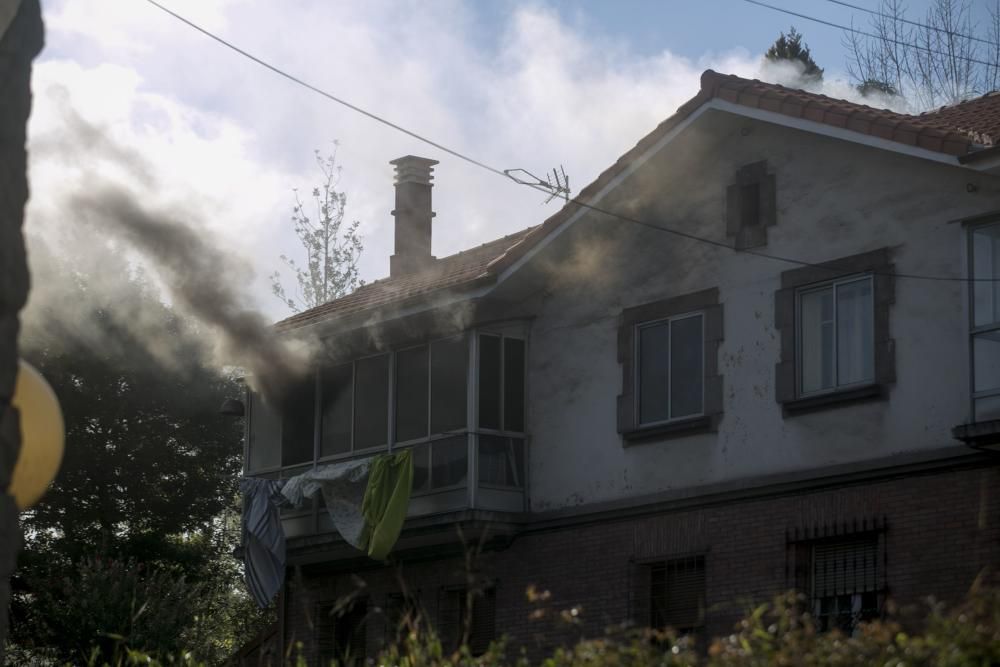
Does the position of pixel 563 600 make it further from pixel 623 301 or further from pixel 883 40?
pixel 883 40

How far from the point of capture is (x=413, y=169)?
30781mm

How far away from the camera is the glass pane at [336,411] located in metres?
24.9

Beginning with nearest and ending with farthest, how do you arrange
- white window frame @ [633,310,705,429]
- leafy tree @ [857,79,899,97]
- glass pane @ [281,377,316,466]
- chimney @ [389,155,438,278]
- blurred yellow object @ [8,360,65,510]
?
blurred yellow object @ [8,360,65,510] → white window frame @ [633,310,705,429] → glass pane @ [281,377,316,466] → chimney @ [389,155,438,278] → leafy tree @ [857,79,899,97]

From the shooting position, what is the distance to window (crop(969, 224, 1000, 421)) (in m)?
17.1

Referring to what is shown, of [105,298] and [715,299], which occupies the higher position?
[105,298]

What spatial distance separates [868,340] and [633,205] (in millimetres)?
4034

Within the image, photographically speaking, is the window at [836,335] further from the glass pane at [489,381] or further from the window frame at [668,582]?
the glass pane at [489,381]

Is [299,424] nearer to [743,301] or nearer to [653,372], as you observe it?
[653,372]

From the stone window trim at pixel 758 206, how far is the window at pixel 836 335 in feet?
3.31

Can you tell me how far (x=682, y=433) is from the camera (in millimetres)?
20297

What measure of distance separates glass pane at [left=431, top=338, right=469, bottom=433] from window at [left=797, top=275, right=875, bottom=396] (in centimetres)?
531

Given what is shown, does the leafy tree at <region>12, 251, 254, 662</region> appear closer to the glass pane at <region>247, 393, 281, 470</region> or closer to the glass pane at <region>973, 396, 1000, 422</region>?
the glass pane at <region>247, 393, 281, 470</region>

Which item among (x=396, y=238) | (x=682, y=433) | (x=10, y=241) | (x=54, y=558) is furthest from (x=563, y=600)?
(x=54, y=558)

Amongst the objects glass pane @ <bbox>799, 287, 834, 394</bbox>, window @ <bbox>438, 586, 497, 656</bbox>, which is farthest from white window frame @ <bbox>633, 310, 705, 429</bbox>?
window @ <bbox>438, 586, 497, 656</bbox>
